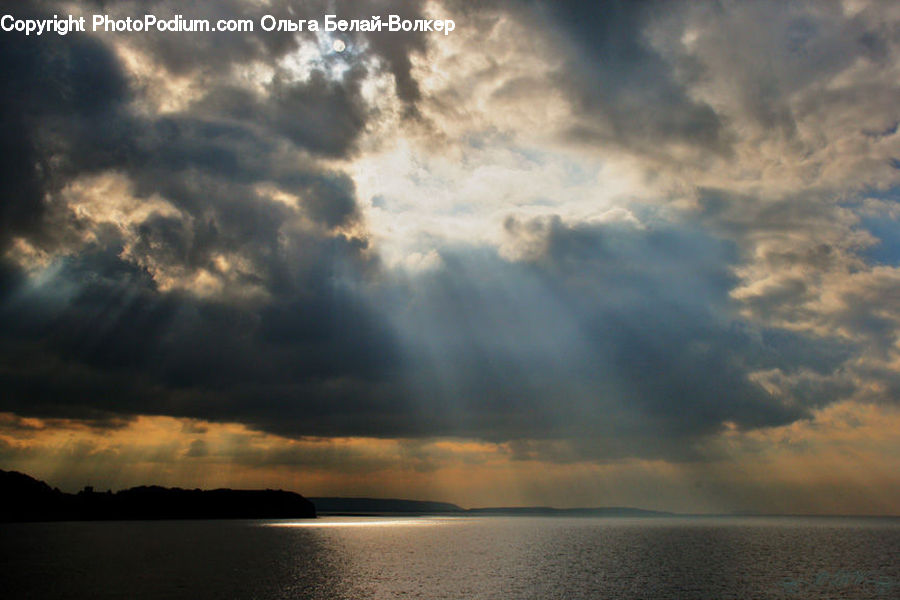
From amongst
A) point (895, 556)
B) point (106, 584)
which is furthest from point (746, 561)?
point (106, 584)

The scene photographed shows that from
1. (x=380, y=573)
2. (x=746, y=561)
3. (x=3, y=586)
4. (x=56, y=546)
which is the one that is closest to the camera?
(x=3, y=586)

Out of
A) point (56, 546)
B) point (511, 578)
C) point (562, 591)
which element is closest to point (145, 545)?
point (56, 546)

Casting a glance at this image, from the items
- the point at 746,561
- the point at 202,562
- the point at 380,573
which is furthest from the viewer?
the point at 746,561

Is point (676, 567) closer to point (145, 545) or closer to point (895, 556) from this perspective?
point (895, 556)

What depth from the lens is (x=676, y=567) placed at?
127750 millimetres

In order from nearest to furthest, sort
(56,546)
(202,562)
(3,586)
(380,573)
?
(3,586) → (380,573) → (202,562) → (56,546)

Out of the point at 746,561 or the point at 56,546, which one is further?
the point at 56,546

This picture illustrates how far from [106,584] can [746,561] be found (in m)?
130

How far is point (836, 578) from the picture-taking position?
108375 mm

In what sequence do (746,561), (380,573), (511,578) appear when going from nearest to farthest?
(511,578) < (380,573) < (746,561)

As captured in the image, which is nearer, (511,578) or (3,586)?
(3,586)

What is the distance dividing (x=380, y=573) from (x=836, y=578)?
3167 inches

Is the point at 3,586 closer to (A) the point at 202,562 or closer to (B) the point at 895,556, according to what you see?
(A) the point at 202,562

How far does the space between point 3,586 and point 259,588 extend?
1385 inches
